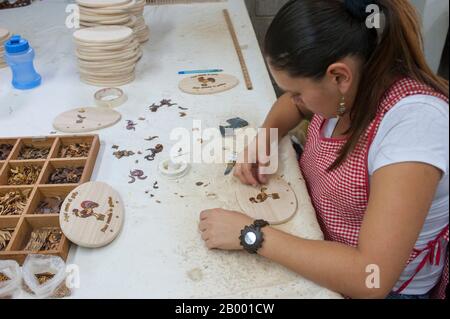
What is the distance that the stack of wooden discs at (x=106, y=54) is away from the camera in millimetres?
1572

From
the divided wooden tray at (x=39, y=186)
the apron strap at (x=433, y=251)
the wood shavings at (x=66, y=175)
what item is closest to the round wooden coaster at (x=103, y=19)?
the divided wooden tray at (x=39, y=186)

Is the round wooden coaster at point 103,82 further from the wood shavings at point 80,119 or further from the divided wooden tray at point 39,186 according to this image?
the divided wooden tray at point 39,186

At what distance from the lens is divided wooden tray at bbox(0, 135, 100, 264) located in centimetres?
94

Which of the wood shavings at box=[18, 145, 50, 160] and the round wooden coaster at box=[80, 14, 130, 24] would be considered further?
the round wooden coaster at box=[80, 14, 130, 24]


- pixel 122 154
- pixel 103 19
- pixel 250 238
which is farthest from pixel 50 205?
pixel 103 19

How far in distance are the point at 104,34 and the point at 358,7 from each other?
42.2 inches

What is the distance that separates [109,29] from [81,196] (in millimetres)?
861

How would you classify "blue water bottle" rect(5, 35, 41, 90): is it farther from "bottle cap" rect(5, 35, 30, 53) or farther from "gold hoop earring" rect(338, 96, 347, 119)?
"gold hoop earring" rect(338, 96, 347, 119)

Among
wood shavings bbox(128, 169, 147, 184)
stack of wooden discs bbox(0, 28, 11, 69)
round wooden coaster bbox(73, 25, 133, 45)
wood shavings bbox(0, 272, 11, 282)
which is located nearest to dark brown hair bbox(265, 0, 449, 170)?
wood shavings bbox(128, 169, 147, 184)

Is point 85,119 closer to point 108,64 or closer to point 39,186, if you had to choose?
point 108,64

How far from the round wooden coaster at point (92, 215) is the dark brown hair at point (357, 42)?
55cm

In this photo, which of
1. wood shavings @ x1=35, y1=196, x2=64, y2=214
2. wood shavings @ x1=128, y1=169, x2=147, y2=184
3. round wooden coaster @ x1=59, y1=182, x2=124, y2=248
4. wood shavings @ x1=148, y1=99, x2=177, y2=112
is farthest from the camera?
wood shavings @ x1=148, y1=99, x2=177, y2=112

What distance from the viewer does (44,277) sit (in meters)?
0.90
